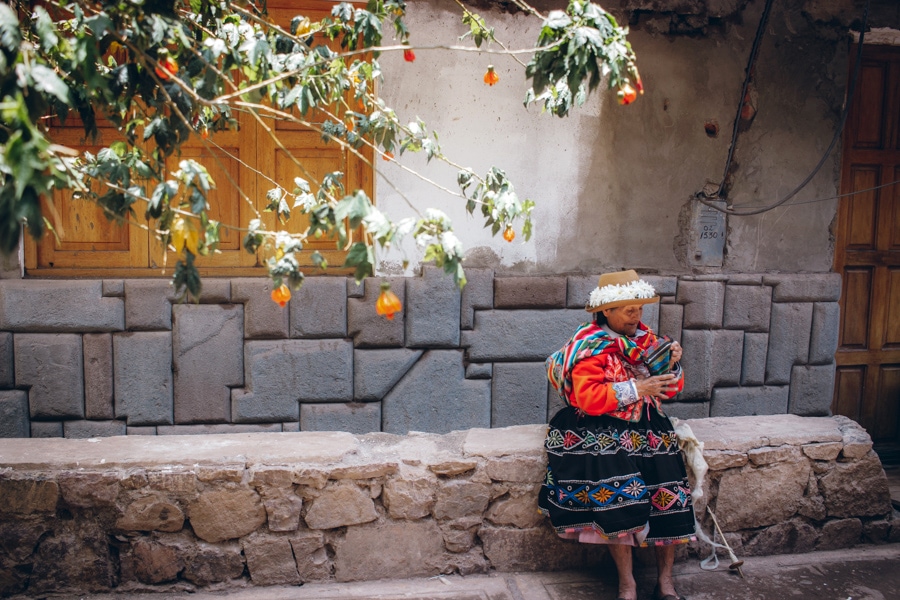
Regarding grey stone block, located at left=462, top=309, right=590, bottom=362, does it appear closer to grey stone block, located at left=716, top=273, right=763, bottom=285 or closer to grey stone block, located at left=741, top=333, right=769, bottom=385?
grey stone block, located at left=716, top=273, right=763, bottom=285

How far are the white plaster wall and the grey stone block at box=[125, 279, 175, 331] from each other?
130 centimetres

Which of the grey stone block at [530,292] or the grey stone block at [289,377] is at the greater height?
the grey stone block at [530,292]

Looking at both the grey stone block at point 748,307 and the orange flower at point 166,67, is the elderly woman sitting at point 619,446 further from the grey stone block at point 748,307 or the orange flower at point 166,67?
the grey stone block at point 748,307

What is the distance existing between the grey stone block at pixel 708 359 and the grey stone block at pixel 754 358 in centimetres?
5

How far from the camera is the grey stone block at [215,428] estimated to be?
14.2 feet

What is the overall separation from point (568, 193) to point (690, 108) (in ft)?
3.41

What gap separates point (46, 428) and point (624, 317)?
11.0 feet

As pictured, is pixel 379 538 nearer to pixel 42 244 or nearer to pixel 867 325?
pixel 42 244

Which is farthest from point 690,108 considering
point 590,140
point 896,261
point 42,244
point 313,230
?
point 42,244

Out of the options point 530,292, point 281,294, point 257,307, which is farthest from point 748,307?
point 281,294

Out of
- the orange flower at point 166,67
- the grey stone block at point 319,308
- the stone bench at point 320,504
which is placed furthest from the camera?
the grey stone block at point 319,308

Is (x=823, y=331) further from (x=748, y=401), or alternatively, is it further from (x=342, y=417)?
(x=342, y=417)

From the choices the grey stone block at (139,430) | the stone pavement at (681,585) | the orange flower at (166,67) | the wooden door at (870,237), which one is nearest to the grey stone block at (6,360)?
the grey stone block at (139,430)

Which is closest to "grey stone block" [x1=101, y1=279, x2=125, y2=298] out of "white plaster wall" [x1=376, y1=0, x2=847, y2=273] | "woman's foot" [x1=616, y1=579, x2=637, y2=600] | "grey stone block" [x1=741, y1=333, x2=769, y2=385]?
"white plaster wall" [x1=376, y1=0, x2=847, y2=273]
